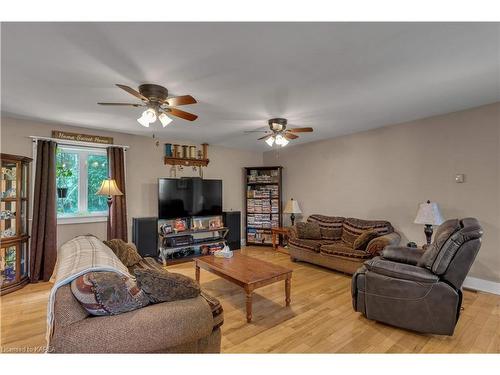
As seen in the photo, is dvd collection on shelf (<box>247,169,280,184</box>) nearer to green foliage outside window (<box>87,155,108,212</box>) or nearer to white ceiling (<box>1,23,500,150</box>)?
white ceiling (<box>1,23,500,150</box>)

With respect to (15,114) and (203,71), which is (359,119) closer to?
(203,71)

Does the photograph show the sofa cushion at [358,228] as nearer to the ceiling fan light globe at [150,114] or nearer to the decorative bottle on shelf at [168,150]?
the ceiling fan light globe at [150,114]

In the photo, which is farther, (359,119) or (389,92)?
(359,119)

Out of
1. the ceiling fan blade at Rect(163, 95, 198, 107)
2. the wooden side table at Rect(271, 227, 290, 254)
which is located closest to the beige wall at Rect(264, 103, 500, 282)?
the wooden side table at Rect(271, 227, 290, 254)

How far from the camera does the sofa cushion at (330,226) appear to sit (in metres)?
4.45

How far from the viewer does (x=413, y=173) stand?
3.76 meters

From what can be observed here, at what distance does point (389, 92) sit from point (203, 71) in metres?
1.98

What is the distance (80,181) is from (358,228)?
4709mm

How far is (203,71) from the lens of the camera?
2113mm

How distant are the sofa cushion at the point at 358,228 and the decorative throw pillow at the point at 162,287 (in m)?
3.14

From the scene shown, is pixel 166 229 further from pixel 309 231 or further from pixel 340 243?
pixel 340 243

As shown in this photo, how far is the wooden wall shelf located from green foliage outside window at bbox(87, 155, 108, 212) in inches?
41.4

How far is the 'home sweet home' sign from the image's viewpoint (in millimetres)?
3705
